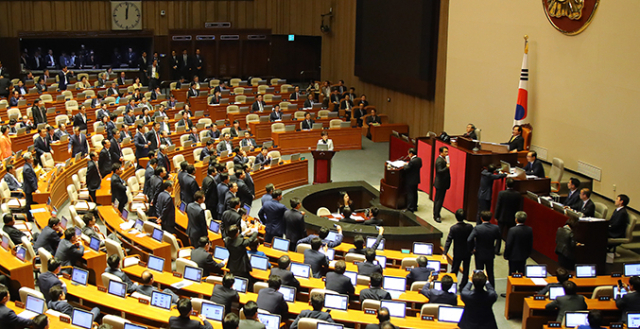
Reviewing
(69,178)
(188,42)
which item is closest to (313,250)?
(69,178)

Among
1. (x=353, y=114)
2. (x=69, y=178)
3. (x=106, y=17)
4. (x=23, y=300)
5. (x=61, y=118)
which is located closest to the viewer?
(x=23, y=300)

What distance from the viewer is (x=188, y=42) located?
85.5ft

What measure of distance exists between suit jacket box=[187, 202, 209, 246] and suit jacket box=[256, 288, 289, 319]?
9.29 ft

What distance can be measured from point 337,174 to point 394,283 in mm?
8551

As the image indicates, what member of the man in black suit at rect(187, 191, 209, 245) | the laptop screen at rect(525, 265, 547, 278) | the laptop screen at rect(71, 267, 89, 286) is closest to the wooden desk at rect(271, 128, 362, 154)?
the man in black suit at rect(187, 191, 209, 245)

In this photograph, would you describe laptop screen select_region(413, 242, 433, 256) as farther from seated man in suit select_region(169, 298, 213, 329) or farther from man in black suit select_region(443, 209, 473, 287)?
seated man in suit select_region(169, 298, 213, 329)

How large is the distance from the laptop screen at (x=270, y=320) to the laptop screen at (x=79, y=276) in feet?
8.27

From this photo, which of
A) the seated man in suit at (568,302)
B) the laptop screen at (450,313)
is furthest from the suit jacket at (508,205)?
the laptop screen at (450,313)

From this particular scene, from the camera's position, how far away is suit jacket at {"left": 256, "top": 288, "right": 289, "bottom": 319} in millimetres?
7250

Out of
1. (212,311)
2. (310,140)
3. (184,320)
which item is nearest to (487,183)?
(212,311)

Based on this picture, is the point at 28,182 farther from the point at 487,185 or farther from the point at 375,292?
the point at 487,185

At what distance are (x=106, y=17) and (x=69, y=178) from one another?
43.0 ft

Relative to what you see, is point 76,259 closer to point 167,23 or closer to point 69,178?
point 69,178

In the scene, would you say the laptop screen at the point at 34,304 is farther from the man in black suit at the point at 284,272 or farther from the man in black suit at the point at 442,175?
the man in black suit at the point at 442,175
